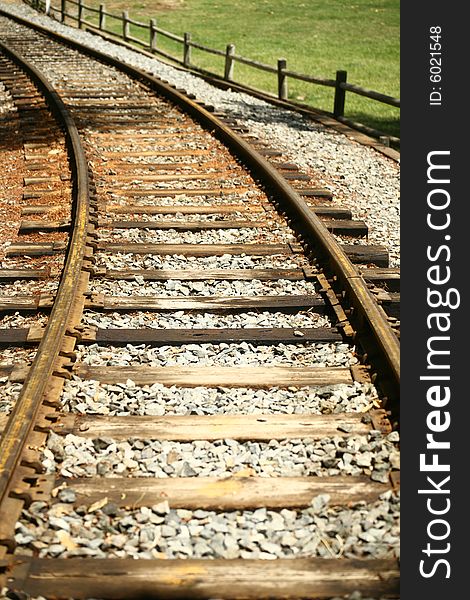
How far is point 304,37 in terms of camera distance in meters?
31.7

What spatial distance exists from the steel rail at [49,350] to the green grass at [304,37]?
10.1 meters

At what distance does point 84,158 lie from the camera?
8.73 meters

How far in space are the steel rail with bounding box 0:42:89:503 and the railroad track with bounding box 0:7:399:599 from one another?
18 millimetres

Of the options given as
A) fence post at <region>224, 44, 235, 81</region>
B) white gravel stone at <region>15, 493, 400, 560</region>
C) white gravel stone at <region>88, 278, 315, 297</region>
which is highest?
fence post at <region>224, 44, 235, 81</region>

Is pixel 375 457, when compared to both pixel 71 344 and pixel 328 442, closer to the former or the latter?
pixel 328 442

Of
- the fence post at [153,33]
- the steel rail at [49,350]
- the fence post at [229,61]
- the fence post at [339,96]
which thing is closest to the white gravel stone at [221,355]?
the steel rail at [49,350]

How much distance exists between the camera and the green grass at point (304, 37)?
65.8 feet

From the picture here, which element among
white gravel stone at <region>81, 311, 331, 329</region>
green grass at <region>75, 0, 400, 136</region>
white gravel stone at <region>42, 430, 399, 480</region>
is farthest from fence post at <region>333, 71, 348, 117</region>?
white gravel stone at <region>42, 430, 399, 480</region>

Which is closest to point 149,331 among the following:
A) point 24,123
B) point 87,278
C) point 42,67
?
point 87,278

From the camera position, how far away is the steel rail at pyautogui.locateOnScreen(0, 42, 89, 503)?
345cm

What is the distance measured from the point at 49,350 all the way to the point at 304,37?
29.6m

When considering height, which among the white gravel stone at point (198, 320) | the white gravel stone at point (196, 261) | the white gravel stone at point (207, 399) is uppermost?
the white gravel stone at point (196, 261)

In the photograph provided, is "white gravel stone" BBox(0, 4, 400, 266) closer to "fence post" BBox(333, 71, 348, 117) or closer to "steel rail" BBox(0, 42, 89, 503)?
"fence post" BBox(333, 71, 348, 117)

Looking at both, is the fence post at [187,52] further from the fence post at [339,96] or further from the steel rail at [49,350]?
the steel rail at [49,350]
